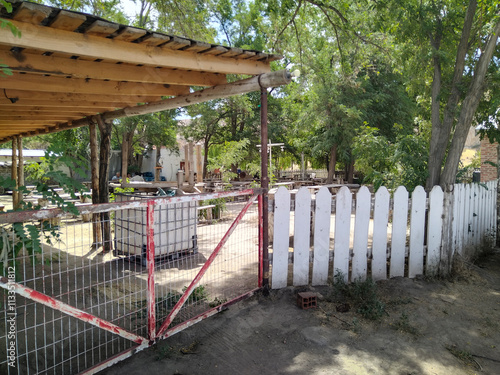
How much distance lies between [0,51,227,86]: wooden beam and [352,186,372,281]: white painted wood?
2.75 meters

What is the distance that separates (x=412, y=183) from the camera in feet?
22.0

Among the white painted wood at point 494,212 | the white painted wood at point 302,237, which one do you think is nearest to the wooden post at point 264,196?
the white painted wood at point 302,237

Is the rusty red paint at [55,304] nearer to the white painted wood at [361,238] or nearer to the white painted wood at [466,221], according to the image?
the white painted wood at [361,238]

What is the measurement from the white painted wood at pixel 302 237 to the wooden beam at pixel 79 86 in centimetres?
270

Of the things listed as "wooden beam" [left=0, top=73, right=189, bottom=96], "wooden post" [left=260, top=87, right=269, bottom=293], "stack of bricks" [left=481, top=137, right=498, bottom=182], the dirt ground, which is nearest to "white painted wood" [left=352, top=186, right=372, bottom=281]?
the dirt ground

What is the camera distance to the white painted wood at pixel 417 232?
17.0ft

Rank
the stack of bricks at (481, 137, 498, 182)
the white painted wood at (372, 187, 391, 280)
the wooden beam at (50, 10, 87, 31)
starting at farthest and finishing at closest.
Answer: the stack of bricks at (481, 137, 498, 182) < the white painted wood at (372, 187, 391, 280) < the wooden beam at (50, 10, 87, 31)

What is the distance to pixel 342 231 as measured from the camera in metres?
4.83

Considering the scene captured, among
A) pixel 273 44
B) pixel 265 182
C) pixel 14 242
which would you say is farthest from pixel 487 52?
pixel 14 242

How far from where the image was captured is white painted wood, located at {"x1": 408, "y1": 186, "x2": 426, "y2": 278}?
5191mm

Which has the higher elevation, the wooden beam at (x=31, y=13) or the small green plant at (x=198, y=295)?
the wooden beam at (x=31, y=13)

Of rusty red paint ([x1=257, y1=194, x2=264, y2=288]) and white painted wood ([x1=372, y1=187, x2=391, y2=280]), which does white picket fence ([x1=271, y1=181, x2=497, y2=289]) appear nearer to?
white painted wood ([x1=372, y1=187, x2=391, y2=280])

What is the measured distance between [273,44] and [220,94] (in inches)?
217

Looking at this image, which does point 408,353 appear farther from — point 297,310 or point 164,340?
point 164,340
